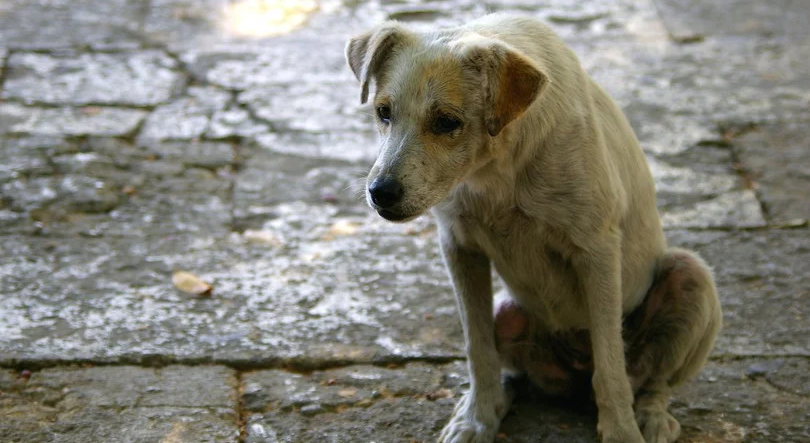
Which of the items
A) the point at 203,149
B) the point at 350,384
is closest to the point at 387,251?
the point at 350,384

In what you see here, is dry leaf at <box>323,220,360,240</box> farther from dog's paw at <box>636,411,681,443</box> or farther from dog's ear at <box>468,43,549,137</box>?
dog's ear at <box>468,43,549,137</box>

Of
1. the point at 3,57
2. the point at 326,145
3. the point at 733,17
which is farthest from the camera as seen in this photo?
the point at 733,17

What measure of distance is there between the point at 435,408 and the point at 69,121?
3291 millimetres

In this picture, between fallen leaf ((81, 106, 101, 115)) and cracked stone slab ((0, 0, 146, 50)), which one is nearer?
fallen leaf ((81, 106, 101, 115))

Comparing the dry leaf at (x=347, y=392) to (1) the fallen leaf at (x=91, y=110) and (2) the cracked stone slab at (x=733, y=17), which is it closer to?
(1) the fallen leaf at (x=91, y=110)

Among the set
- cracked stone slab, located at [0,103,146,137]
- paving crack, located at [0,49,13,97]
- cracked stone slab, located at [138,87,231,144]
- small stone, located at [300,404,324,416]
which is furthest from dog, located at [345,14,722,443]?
paving crack, located at [0,49,13,97]

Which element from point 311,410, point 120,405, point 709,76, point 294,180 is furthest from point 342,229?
point 709,76

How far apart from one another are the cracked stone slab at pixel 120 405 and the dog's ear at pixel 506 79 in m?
1.39

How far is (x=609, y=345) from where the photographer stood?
3086 millimetres

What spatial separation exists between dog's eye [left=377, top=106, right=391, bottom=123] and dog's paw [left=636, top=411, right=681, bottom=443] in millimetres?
1305

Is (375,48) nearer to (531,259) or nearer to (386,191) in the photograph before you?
(386,191)

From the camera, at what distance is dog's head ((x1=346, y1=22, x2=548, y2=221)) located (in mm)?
2764

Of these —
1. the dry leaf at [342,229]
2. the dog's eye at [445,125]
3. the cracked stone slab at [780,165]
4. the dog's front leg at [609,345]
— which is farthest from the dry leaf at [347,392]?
the cracked stone slab at [780,165]

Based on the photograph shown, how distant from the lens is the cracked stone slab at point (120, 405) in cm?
318
